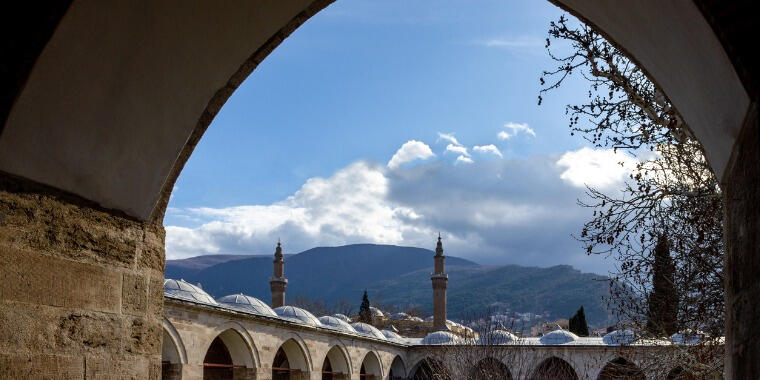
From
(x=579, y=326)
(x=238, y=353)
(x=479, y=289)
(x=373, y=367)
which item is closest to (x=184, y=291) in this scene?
(x=238, y=353)

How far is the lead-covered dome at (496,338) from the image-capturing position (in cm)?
2303

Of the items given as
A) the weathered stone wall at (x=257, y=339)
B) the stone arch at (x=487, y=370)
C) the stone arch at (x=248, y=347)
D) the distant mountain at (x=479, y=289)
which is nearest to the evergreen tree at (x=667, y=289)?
the stone arch at (x=487, y=370)

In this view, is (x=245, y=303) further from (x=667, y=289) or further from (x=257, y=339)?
(x=667, y=289)

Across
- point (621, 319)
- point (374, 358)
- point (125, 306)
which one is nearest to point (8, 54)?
point (125, 306)

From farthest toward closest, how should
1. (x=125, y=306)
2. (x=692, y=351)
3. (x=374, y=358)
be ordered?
(x=374, y=358) < (x=692, y=351) < (x=125, y=306)

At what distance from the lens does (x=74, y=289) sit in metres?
3.13

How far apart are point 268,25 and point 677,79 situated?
1.73 metres

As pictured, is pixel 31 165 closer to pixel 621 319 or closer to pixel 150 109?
pixel 150 109

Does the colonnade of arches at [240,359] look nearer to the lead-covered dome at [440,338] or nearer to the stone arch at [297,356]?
the stone arch at [297,356]

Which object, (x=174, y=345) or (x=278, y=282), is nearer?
(x=174, y=345)

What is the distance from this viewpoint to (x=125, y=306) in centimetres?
339

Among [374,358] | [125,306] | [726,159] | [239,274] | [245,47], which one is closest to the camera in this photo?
Answer: [726,159]

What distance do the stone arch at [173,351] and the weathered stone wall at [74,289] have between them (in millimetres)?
12114

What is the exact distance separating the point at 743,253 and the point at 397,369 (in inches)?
1103
